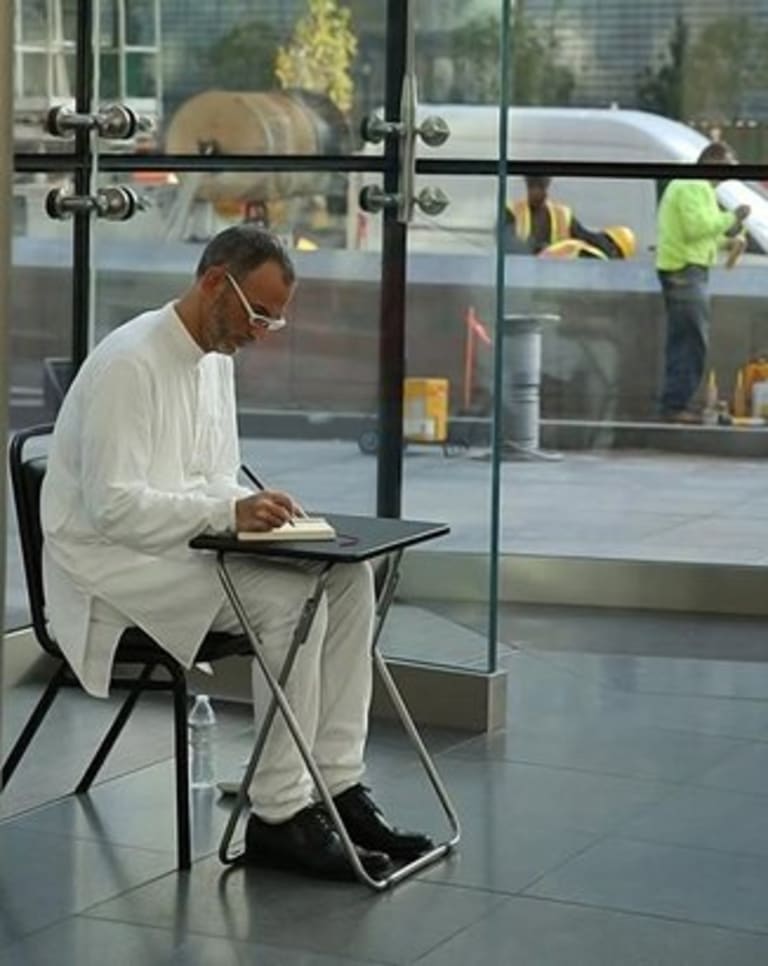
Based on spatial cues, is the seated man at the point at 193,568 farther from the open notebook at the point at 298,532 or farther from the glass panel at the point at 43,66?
the glass panel at the point at 43,66

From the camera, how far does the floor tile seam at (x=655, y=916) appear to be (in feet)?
12.9

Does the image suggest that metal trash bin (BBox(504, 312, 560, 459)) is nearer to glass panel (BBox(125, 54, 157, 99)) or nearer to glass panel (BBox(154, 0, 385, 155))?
glass panel (BBox(154, 0, 385, 155))

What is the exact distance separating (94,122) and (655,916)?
8.59 feet

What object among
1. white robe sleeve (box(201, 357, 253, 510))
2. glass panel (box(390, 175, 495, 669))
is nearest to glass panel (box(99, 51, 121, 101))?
glass panel (box(390, 175, 495, 669))

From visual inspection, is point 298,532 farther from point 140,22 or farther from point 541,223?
point 541,223

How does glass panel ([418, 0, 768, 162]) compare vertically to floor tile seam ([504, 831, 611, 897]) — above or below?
above

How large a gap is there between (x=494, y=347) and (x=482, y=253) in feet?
0.78

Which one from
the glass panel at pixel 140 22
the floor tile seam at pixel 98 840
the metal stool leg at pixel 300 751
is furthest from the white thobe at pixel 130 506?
the glass panel at pixel 140 22

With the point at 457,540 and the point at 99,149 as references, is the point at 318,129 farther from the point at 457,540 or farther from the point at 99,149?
the point at 457,540

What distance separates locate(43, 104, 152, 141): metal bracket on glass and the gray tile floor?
1.43m

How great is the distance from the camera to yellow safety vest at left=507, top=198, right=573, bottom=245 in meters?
8.82

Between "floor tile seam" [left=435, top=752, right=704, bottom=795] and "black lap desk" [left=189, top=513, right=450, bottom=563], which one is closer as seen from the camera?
"black lap desk" [left=189, top=513, right=450, bottom=563]

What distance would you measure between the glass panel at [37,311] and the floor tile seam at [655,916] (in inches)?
80.8

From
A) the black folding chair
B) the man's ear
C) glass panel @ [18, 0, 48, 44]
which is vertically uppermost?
glass panel @ [18, 0, 48, 44]
